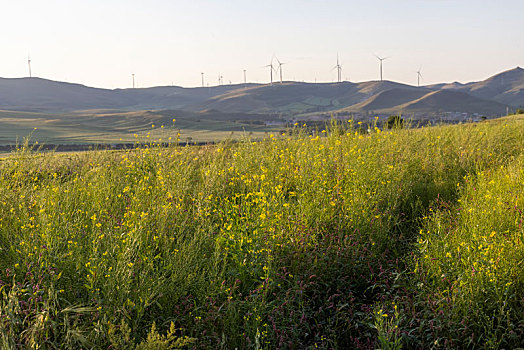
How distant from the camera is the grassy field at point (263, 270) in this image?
11.4 feet

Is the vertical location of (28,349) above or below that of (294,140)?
below

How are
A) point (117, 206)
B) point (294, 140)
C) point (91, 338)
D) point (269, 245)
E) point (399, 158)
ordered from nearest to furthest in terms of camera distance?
point (91, 338)
point (269, 245)
point (117, 206)
point (399, 158)
point (294, 140)

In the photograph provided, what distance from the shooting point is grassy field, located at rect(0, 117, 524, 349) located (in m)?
3.48

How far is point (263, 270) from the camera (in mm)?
4188

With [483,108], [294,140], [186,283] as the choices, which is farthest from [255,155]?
[483,108]

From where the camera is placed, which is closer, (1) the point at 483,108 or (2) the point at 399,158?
(2) the point at 399,158

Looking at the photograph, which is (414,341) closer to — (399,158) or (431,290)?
(431,290)

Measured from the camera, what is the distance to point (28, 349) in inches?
116

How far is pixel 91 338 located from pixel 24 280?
893 mm

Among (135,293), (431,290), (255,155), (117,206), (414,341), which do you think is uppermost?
(255,155)

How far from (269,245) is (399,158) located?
477 cm

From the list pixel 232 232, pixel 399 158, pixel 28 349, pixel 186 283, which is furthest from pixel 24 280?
pixel 399 158

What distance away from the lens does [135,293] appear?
356 centimetres

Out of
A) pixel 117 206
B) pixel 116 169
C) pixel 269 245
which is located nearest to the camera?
pixel 269 245
